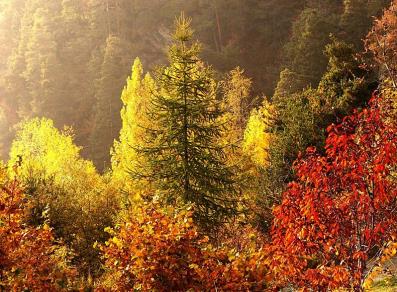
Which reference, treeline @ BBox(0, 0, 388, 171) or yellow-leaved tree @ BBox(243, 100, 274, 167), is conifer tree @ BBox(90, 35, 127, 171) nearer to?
treeline @ BBox(0, 0, 388, 171)

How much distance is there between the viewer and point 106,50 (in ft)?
207

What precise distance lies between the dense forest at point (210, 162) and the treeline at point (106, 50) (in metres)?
0.28

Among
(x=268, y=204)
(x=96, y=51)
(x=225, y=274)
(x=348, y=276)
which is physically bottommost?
(x=348, y=276)

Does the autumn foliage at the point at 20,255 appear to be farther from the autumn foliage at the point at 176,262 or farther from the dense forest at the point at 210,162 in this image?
the autumn foliage at the point at 176,262

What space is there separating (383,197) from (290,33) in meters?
60.2

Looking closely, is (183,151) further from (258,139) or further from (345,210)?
(258,139)

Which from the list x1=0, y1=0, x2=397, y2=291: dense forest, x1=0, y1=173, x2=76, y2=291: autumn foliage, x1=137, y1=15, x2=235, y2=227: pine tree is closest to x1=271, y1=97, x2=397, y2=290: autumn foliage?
x1=0, y1=0, x2=397, y2=291: dense forest

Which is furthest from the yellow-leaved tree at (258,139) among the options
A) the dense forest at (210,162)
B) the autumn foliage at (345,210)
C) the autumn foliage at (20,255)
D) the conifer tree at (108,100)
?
the conifer tree at (108,100)

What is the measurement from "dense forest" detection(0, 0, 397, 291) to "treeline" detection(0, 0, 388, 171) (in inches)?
10.9

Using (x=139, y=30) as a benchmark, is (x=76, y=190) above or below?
below

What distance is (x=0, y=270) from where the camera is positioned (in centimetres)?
830

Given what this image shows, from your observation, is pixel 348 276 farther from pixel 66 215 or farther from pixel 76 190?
pixel 76 190

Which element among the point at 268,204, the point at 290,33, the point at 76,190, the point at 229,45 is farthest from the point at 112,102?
the point at 268,204

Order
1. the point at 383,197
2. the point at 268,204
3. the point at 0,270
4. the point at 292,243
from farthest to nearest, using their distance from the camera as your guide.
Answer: the point at 268,204, the point at 0,270, the point at 292,243, the point at 383,197
